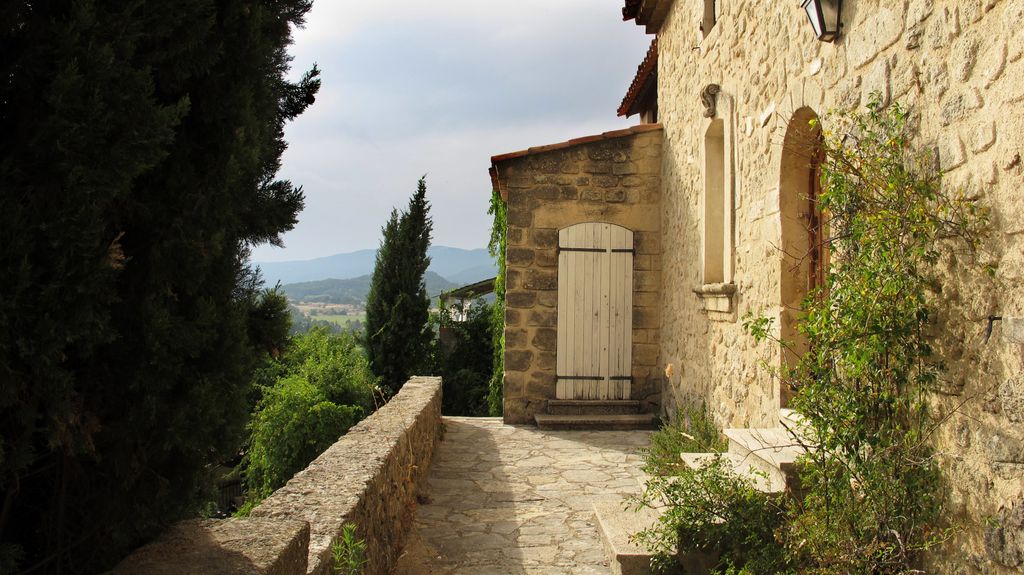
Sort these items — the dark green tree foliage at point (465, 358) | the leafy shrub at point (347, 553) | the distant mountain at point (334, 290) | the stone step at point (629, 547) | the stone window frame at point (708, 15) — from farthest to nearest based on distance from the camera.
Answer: the distant mountain at point (334, 290), the dark green tree foliage at point (465, 358), the stone window frame at point (708, 15), the stone step at point (629, 547), the leafy shrub at point (347, 553)

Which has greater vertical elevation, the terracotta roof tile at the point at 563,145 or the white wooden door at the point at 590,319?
the terracotta roof tile at the point at 563,145

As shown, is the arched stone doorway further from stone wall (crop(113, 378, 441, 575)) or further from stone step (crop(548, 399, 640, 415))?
stone step (crop(548, 399, 640, 415))

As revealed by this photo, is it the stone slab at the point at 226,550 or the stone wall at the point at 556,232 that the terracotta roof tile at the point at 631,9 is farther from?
the stone slab at the point at 226,550

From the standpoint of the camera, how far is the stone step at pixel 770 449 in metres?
3.12

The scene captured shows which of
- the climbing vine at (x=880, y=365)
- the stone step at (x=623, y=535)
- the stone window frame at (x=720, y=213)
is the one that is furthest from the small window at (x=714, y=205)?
the climbing vine at (x=880, y=365)

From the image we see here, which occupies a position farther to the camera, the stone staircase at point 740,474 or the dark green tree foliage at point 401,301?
the dark green tree foliage at point 401,301

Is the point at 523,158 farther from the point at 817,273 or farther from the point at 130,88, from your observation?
the point at 130,88

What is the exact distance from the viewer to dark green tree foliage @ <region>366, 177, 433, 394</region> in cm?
1523

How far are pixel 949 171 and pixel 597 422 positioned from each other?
523 cm

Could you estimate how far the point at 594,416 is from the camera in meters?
7.33

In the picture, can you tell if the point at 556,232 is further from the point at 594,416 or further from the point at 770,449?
the point at 770,449

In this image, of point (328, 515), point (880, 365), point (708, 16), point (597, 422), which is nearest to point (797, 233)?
point (880, 365)

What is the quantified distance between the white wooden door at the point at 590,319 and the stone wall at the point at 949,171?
2.40m

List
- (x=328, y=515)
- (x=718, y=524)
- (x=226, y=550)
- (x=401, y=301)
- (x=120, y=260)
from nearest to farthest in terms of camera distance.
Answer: (x=120, y=260), (x=226, y=550), (x=328, y=515), (x=718, y=524), (x=401, y=301)
